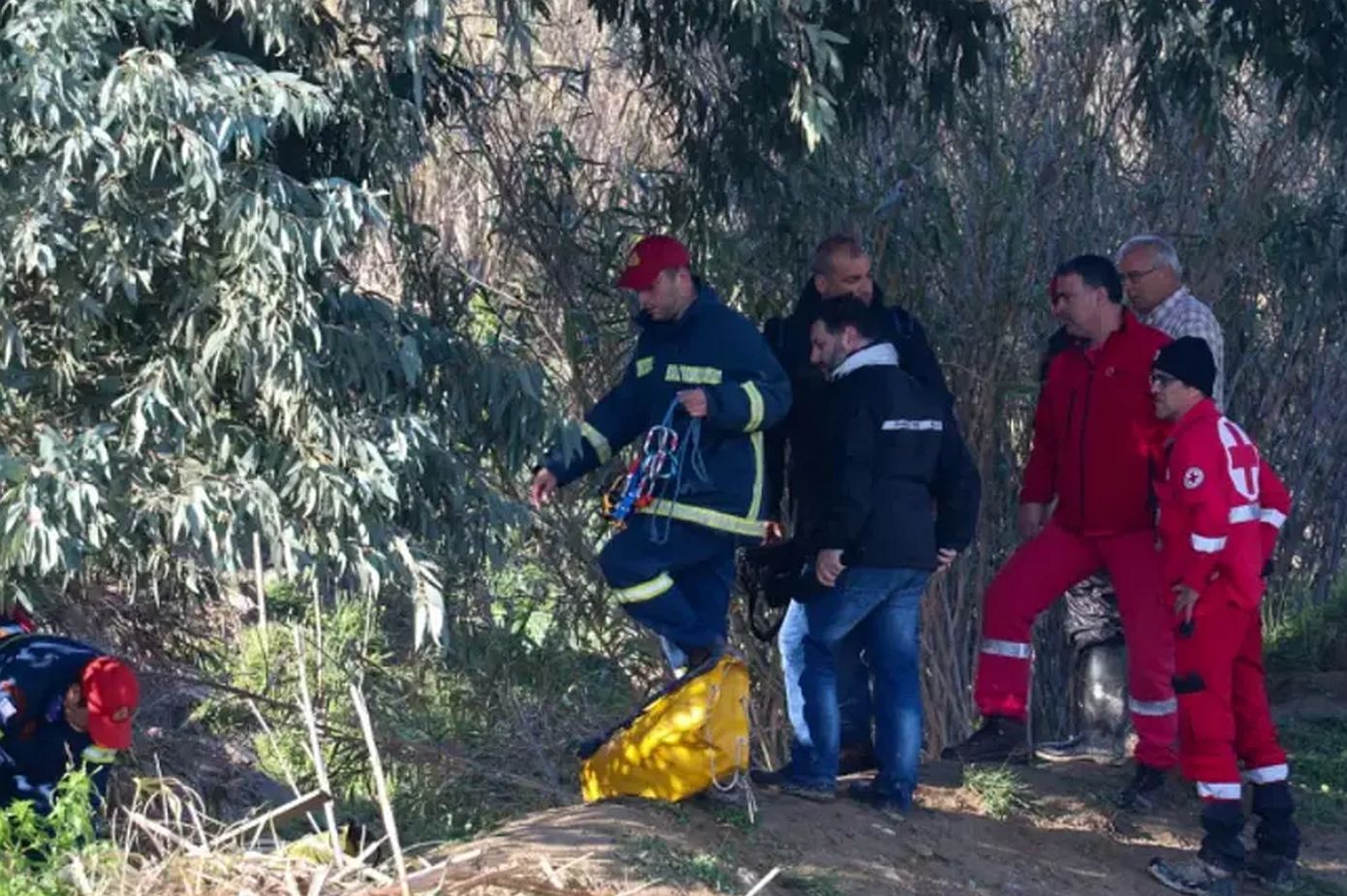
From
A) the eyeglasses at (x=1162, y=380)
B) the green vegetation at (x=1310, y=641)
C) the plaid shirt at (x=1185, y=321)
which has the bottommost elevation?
the green vegetation at (x=1310, y=641)

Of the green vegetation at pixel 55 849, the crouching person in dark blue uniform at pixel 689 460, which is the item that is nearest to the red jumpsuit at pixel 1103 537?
the crouching person in dark blue uniform at pixel 689 460

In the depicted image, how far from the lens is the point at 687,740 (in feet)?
20.4

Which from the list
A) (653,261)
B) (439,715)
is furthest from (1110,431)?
(439,715)

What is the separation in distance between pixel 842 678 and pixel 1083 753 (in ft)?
4.57

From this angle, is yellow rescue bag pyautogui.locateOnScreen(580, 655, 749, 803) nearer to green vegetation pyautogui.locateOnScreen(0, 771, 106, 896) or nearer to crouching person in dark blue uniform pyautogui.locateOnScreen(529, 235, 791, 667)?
crouching person in dark blue uniform pyautogui.locateOnScreen(529, 235, 791, 667)

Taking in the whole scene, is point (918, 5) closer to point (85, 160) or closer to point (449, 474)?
point (449, 474)

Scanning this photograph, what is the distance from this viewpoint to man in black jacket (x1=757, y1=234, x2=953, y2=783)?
22.5 feet

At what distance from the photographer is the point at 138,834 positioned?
5648 mm

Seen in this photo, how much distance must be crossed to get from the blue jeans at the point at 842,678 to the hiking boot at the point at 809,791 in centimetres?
9

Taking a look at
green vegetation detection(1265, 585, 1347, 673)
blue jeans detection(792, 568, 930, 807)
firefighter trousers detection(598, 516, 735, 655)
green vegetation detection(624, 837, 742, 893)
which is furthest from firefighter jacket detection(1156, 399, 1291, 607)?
green vegetation detection(1265, 585, 1347, 673)

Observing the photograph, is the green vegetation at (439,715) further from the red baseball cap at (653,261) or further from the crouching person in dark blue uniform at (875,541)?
the red baseball cap at (653,261)

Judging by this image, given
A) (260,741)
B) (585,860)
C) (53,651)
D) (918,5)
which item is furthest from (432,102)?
(260,741)

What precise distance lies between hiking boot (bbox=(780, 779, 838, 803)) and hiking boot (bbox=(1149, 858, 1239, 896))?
3.82ft

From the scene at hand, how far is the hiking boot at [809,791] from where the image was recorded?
678 centimetres
